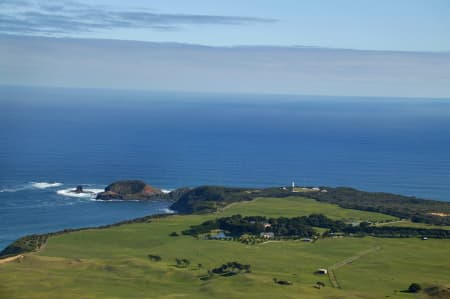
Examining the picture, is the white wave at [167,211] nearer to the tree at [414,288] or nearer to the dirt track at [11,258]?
the dirt track at [11,258]

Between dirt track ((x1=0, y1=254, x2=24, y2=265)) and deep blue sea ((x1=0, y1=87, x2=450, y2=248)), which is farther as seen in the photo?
deep blue sea ((x1=0, y1=87, x2=450, y2=248))

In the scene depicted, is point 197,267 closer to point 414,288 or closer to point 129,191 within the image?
point 414,288

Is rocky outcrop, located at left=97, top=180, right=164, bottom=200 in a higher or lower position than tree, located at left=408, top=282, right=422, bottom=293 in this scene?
higher

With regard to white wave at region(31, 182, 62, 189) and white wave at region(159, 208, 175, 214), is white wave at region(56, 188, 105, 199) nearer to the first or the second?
white wave at region(31, 182, 62, 189)

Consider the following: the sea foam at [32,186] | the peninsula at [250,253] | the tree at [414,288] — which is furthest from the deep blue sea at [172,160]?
the tree at [414,288]

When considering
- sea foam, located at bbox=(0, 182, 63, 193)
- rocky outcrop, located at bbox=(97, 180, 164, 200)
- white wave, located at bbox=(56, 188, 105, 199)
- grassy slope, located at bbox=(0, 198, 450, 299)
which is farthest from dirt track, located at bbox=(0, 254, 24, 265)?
sea foam, located at bbox=(0, 182, 63, 193)

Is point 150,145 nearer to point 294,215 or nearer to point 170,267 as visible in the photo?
point 294,215

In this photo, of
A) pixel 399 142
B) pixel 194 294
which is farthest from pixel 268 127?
pixel 194 294
